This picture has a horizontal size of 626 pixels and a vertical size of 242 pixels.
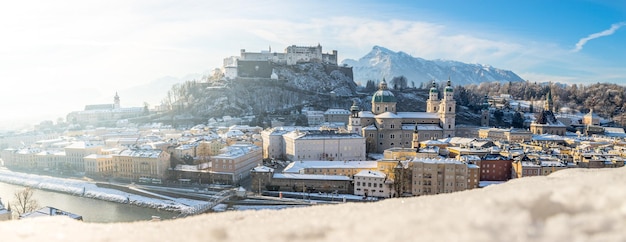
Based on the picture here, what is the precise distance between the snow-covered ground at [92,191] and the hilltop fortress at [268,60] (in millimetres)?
33708

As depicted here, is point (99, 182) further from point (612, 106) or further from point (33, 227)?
point (612, 106)

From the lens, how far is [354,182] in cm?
2395

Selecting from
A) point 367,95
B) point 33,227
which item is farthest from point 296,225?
point 367,95

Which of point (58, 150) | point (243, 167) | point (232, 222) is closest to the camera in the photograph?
point (232, 222)

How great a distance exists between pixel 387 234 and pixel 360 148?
29.9 metres

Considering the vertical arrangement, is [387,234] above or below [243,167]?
above

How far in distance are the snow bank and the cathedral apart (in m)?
32.0

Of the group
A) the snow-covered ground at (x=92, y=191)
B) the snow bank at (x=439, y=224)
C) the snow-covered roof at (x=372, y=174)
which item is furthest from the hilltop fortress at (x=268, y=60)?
the snow bank at (x=439, y=224)

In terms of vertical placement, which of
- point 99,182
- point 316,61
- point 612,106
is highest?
point 316,61

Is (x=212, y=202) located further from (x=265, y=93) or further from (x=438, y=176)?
(x=265, y=93)

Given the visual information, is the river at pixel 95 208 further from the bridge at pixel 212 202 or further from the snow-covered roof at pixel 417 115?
the snow-covered roof at pixel 417 115

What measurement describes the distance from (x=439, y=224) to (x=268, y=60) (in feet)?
214

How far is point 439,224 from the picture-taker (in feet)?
9.34

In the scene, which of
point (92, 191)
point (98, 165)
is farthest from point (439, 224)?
point (98, 165)
